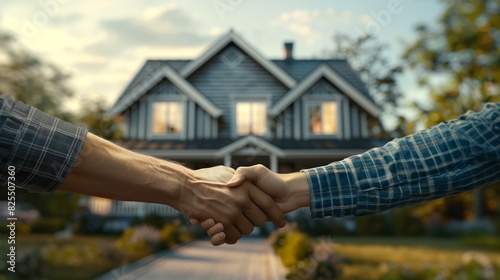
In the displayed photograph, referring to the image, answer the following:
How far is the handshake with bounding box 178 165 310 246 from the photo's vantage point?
5.76ft

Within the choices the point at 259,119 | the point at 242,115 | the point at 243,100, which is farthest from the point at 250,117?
the point at 243,100

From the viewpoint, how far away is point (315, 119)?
11703 millimetres

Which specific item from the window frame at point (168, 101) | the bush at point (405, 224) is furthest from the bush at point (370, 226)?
the window frame at point (168, 101)

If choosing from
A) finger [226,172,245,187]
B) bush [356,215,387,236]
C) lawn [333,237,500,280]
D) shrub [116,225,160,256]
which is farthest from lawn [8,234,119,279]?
bush [356,215,387,236]

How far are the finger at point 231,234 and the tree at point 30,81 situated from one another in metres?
6.15

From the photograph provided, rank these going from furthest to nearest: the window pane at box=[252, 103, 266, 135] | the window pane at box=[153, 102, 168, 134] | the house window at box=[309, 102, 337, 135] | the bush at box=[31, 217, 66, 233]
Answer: the bush at box=[31, 217, 66, 233] → the house window at box=[309, 102, 337, 135] → the window pane at box=[153, 102, 168, 134] → the window pane at box=[252, 103, 266, 135]

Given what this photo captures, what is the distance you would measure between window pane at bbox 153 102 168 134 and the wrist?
9407 mm

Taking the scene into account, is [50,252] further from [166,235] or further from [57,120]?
[57,120]

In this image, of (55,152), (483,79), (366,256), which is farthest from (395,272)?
(483,79)

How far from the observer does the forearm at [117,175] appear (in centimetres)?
132

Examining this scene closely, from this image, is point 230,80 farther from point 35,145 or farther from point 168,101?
point 35,145

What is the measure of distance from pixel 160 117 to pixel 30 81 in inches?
124

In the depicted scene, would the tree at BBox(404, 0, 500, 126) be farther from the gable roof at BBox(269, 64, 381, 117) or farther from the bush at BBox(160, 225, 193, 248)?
the bush at BBox(160, 225, 193, 248)

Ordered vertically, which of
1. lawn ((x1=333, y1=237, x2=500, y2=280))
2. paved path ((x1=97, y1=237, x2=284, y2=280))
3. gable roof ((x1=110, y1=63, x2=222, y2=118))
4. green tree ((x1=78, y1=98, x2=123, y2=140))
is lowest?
paved path ((x1=97, y1=237, x2=284, y2=280))
